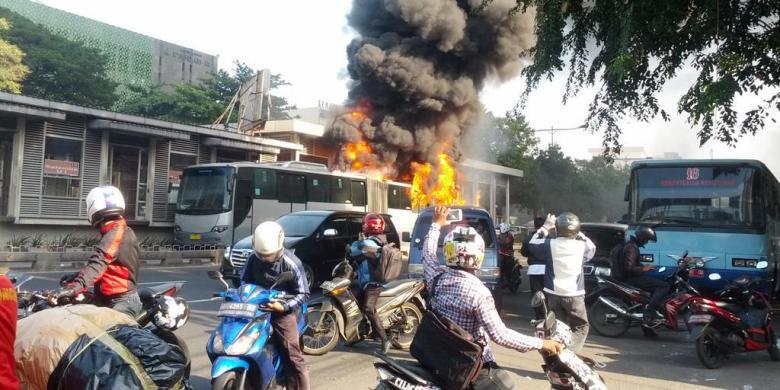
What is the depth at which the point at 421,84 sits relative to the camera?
22734 millimetres

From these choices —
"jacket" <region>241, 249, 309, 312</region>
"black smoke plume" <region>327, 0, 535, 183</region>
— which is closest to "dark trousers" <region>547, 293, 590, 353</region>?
"jacket" <region>241, 249, 309, 312</region>

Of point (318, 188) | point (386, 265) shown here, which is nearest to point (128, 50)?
point (318, 188)

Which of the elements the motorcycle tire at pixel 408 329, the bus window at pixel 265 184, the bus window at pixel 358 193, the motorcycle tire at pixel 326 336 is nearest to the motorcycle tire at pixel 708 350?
A: the motorcycle tire at pixel 408 329

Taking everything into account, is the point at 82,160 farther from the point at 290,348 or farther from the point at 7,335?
the point at 7,335

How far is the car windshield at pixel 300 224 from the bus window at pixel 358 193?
8863 millimetres

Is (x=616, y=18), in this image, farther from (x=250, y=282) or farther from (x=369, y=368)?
(x=250, y=282)

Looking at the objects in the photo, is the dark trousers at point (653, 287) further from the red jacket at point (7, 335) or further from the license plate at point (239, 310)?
the red jacket at point (7, 335)

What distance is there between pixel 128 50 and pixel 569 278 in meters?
54.9

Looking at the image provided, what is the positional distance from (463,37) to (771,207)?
14777 millimetres

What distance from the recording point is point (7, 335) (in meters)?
2.07

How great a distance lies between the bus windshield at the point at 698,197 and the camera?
9.61 meters

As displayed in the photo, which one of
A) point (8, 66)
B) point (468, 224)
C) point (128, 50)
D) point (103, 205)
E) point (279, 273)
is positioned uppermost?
point (128, 50)

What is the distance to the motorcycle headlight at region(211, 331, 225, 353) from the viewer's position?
4016 mm

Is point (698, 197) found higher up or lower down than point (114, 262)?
higher up
